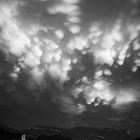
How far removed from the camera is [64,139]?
465 feet

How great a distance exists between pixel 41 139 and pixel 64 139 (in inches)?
1069

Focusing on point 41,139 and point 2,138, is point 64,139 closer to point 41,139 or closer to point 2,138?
point 41,139

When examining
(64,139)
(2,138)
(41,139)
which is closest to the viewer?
(2,138)

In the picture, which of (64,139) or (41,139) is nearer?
(41,139)

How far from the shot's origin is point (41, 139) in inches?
4764

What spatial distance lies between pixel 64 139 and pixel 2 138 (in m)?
58.3

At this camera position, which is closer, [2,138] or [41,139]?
[2,138]

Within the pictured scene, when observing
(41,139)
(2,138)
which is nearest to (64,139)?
(41,139)

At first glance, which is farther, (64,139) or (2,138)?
(64,139)

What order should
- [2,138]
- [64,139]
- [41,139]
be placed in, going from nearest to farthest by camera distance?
[2,138]
[41,139]
[64,139]

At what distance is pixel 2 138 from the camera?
320ft

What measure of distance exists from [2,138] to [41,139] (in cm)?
3116
